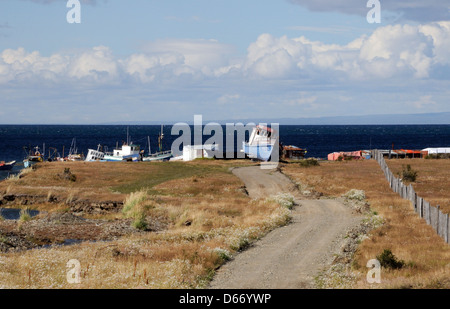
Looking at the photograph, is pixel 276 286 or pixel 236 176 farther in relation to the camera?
pixel 236 176

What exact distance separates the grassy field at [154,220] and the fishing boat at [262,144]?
12.6 m

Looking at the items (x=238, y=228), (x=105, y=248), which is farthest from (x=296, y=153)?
(x=105, y=248)

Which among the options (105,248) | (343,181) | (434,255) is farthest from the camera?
(343,181)

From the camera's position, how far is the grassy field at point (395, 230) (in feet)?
63.7

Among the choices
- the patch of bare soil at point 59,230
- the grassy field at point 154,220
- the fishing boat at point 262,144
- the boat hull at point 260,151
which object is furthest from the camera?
the fishing boat at point 262,144

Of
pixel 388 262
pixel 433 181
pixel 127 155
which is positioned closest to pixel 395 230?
pixel 388 262

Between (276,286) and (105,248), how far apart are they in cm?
979

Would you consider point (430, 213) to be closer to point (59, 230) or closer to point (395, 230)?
point (395, 230)

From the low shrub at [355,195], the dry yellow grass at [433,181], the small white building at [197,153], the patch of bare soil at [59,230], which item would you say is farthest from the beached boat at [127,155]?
the low shrub at [355,195]

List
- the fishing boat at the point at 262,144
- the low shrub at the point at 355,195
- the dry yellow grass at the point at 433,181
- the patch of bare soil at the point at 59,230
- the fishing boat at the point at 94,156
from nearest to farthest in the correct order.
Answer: the patch of bare soil at the point at 59,230, the dry yellow grass at the point at 433,181, the low shrub at the point at 355,195, the fishing boat at the point at 262,144, the fishing boat at the point at 94,156

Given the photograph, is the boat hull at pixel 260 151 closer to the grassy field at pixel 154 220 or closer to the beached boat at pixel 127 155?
the grassy field at pixel 154 220
